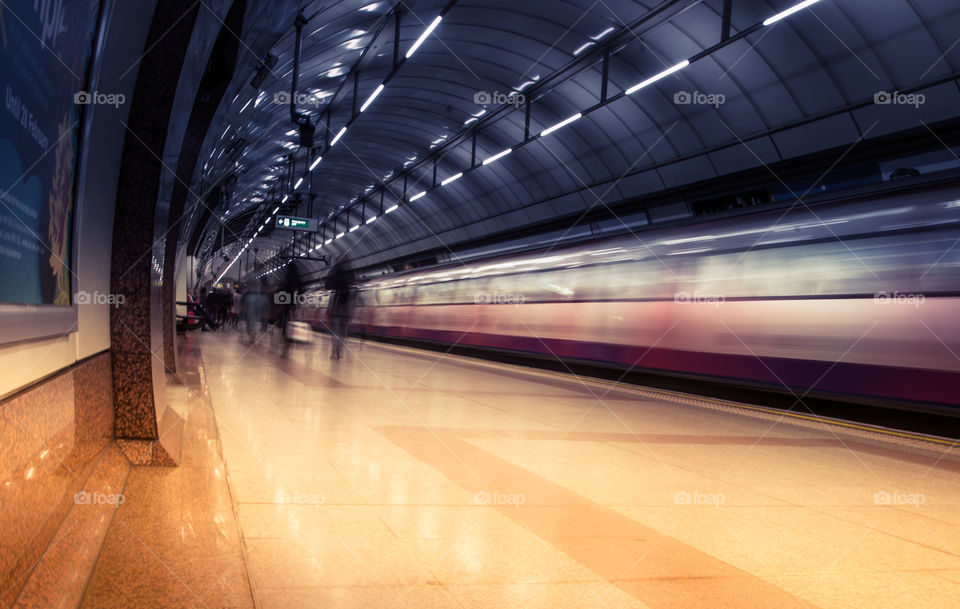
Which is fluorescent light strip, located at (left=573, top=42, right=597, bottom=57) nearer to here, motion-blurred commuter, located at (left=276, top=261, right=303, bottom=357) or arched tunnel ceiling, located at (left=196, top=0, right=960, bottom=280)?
arched tunnel ceiling, located at (left=196, top=0, right=960, bottom=280)

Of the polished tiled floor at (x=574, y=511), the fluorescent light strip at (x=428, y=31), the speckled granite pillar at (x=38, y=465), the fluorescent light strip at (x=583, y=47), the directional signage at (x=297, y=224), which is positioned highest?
the fluorescent light strip at (x=583, y=47)

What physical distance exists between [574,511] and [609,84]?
63.7ft

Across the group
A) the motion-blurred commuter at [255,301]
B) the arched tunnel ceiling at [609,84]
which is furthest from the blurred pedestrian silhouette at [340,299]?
the motion-blurred commuter at [255,301]

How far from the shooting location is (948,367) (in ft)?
21.4

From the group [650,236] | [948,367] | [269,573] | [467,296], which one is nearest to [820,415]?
[948,367]

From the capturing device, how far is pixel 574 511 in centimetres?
337

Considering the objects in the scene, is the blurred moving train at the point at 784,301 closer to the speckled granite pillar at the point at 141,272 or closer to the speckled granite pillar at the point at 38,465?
the speckled granite pillar at the point at 141,272

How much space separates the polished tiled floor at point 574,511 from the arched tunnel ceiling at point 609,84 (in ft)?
17.6

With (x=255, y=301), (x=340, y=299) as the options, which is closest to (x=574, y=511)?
(x=340, y=299)

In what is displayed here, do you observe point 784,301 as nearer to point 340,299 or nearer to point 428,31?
point 340,299

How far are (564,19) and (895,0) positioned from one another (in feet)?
25.5

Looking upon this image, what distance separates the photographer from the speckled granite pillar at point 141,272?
11.2ft

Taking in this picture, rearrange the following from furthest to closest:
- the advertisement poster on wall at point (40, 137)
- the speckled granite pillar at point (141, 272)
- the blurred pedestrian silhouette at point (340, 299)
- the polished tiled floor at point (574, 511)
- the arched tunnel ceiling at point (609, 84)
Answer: the arched tunnel ceiling at point (609, 84) → the blurred pedestrian silhouette at point (340, 299) → the speckled granite pillar at point (141, 272) → the polished tiled floor at point (574, 511) → the advertisement poster on wall at point (40, 137)

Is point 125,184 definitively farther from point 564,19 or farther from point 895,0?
point 895,0
